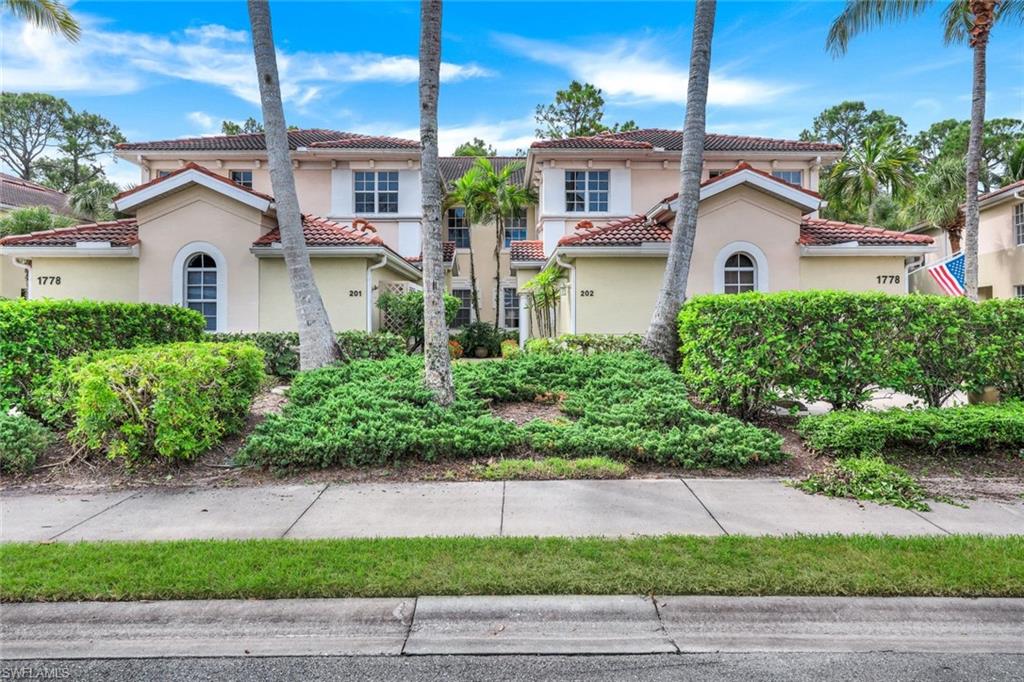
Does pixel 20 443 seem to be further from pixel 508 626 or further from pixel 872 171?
pixel 872 171

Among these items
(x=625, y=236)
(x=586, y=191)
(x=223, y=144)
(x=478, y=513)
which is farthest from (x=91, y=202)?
(x=478, y=513)

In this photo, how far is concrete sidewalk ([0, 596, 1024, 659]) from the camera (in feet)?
11.7

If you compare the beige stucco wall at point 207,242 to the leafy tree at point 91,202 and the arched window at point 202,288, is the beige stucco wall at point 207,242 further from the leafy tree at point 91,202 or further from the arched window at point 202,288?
the leafy tree at point 91,202

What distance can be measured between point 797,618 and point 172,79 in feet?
54.7

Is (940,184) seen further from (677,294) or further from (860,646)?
(860,646)

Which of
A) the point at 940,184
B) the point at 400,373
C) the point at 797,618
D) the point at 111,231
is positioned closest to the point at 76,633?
the point at 797,618

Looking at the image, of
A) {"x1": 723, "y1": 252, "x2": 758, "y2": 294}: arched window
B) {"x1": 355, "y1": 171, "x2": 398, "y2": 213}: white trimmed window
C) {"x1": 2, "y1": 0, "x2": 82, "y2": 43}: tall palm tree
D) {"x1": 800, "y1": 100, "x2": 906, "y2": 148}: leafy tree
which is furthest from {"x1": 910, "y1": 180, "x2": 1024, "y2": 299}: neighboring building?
{"x1": 800, "y1": 100, "x2": 906, "y2": 148}: leafy tree

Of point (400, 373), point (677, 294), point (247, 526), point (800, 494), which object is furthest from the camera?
point (677, 294)

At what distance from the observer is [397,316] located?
16188 mm

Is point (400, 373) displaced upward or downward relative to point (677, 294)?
downward

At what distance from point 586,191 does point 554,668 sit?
771 inches

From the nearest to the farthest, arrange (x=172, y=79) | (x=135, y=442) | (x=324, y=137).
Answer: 1. (x=135, y=442)
2. (x=172, y=79)
3. (x=324, y=137)

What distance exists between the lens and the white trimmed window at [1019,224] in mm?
22116

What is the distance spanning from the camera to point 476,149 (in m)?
40.3
